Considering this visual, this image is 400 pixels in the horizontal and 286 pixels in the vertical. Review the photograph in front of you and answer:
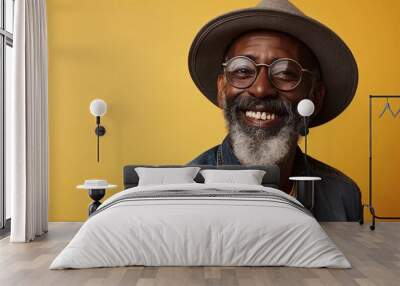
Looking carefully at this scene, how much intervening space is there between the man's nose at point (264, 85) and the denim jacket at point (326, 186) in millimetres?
779

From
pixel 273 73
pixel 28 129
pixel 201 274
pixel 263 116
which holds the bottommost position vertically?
pixel 201 274

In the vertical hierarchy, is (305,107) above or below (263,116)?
above

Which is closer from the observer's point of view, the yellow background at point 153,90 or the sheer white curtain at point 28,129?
the sheer white curtain at point 28,129

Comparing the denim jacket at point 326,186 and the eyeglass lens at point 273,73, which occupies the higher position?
the eyeglass lens at point 273,73

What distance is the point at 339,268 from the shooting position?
4.57m

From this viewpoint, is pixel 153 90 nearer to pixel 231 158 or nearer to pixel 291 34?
pixel 231 158

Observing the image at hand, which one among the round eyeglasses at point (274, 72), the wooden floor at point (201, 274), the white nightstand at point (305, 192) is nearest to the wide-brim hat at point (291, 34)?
the round eyeglasses at point (274, 72)

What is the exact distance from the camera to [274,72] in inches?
281

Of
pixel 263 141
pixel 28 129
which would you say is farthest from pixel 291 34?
pixel 28 129

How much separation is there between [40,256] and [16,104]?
1.82 m

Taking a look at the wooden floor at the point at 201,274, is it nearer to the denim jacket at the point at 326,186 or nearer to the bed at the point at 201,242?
the bed at the point at 201,242

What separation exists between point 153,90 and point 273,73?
64.2 inches

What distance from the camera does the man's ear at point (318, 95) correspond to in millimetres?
7234

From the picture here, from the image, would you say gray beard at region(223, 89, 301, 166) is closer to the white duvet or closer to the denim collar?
the denim collar
